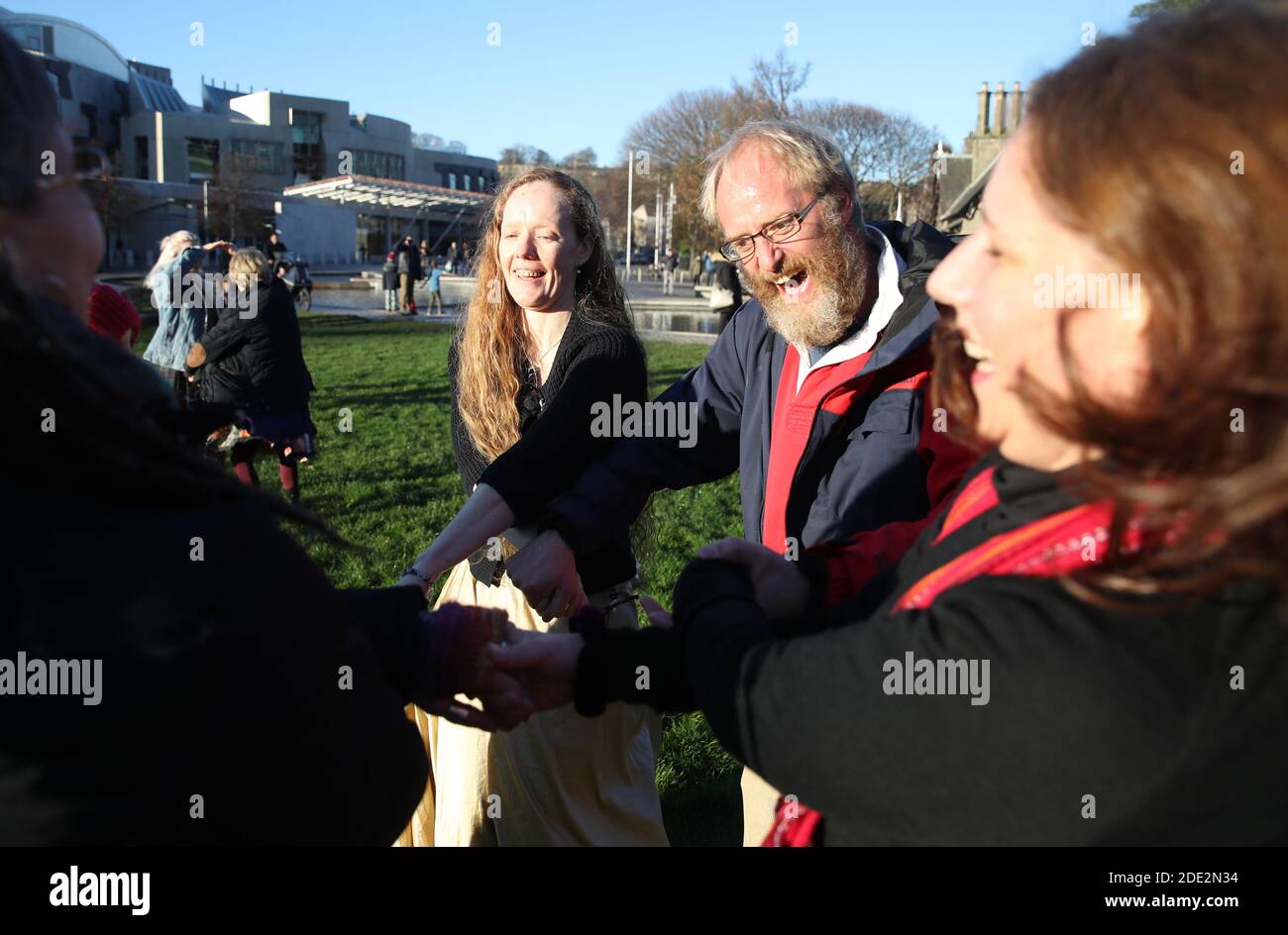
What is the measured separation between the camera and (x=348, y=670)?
1275 millimetres

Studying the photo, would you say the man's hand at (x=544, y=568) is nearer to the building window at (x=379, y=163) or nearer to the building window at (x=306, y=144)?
the building window at (x=306, y=144)

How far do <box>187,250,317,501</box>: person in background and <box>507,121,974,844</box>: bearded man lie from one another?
5.06 meters

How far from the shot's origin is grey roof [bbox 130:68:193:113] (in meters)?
80.4

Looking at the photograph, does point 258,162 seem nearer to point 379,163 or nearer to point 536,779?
point 379,163

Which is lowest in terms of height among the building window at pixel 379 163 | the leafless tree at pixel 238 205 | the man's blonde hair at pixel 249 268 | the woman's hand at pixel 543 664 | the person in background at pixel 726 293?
the woman's hand at pixel 543 664

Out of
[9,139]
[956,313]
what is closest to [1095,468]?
[956,313]

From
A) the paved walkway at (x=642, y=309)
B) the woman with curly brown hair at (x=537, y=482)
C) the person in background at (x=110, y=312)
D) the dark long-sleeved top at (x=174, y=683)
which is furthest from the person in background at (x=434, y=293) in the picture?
the dark long-sleeved top at (x=174, y=683)

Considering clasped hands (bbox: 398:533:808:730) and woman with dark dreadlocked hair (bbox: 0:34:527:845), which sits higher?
woman with dark dreadlocked hair (bbox: 0:34:527:845)

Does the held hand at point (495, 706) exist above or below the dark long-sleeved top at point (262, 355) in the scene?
below

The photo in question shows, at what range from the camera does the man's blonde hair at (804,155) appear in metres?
2.74

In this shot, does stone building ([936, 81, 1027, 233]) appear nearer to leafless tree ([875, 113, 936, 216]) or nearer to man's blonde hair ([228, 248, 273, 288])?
leafless tree ([875, 113, 936, 216])

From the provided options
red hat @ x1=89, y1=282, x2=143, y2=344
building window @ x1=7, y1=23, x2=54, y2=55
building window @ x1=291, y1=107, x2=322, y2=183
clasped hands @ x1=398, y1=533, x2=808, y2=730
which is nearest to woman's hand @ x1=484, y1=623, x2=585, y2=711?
clasped hands @ x1=398, y1=533, x2=808, y2=730

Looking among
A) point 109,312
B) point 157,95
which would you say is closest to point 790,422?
point 109,312

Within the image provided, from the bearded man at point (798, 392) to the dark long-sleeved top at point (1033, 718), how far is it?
1.12m
